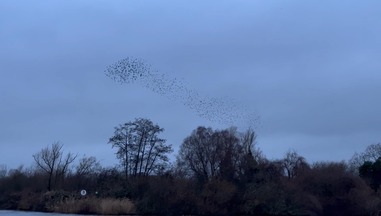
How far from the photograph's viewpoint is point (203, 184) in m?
53.9

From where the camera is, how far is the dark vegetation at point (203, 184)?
170 feet

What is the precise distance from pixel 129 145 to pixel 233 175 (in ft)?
59.0

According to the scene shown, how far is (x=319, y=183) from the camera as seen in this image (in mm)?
53125

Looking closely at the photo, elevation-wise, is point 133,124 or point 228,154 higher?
point 133,124

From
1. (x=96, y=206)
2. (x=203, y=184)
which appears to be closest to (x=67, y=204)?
(x=96, y=206)

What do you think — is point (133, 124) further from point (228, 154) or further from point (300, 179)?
point (300, 179)

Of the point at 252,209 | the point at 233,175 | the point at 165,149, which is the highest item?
the point at 165,149

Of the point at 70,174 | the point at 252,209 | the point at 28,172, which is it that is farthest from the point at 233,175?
the point at 28,172

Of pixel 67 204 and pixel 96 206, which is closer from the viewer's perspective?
pixel 96 206

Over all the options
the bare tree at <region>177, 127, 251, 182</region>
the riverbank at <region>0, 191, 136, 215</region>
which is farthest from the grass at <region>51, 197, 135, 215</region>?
the bare tree at <region>177, 127, 251, 182</region>

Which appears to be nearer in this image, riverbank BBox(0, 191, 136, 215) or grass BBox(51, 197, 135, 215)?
grass BBox(51, 197, 135, 215)

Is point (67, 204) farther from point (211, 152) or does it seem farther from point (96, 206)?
point (211, 152)

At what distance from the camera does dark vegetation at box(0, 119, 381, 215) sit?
51938mm

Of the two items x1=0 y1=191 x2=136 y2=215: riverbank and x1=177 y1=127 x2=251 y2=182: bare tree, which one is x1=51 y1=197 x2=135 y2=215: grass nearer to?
x1=0 y1=191 x2=136 y2=215: riverbank
